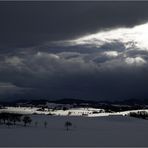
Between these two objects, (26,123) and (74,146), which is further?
(26,123)

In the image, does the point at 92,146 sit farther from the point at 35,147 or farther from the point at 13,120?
the point at 13,120

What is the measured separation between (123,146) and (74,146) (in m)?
10.2

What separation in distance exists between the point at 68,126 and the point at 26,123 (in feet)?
64.3

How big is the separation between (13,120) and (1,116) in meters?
6.34

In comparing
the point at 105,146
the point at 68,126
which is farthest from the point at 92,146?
the point at 68,126

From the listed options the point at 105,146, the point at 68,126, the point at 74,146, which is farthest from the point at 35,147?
the point at 68,126

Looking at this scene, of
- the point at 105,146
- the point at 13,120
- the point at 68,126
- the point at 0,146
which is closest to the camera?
the point at 0,146

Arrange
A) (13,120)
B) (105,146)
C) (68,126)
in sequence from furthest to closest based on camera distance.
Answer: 1. (13,120)
2. (68,126)
3. (105,146)

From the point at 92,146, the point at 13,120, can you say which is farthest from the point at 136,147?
the point at 13,120

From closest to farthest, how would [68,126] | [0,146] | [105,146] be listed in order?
[0,146]
[105,146]
[68,126]

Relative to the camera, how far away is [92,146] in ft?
254

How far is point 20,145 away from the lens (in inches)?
2955

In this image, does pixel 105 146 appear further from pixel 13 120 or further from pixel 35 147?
pixel 13 120

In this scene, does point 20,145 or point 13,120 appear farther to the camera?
point 13,120
